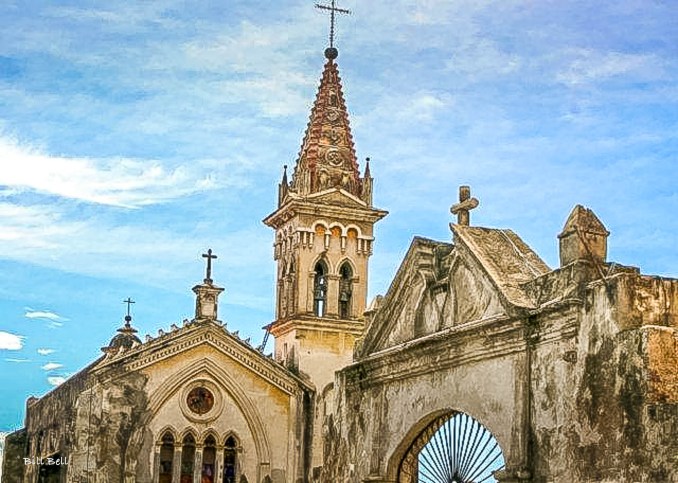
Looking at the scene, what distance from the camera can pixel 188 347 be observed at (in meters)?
28.9

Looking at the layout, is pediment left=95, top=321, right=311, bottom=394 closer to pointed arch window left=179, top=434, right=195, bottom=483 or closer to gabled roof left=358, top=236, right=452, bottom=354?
pointed arch window left=179, top=434, right=195, bottom=483

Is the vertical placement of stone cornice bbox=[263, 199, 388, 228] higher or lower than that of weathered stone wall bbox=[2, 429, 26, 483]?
higher

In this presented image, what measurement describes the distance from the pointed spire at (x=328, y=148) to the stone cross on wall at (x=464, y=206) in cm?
1770

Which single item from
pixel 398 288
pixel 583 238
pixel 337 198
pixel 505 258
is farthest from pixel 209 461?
pixel 583 238

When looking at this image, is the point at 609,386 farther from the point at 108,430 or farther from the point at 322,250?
the point at 322,250

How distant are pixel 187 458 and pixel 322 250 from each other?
6.64 m

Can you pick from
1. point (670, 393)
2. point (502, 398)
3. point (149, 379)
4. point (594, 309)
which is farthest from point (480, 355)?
point (149, 379)

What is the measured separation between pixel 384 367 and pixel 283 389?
1544 cm

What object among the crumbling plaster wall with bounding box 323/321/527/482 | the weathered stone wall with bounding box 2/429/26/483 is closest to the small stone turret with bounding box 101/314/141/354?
the weathered stone wall with bounding box 2/429/26/483

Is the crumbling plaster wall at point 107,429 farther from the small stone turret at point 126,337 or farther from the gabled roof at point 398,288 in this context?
the gabled roof at point 398,288

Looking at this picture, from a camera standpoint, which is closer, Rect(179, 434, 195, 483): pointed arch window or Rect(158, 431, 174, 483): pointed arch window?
Rect(158, 431, 174, 483): pointed arch window

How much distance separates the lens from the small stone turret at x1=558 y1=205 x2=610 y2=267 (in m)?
11.2

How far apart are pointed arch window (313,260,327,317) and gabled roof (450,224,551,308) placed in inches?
702

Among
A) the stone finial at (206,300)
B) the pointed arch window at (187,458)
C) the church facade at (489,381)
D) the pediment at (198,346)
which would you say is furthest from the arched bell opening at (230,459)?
the stone finial at (206,300)
